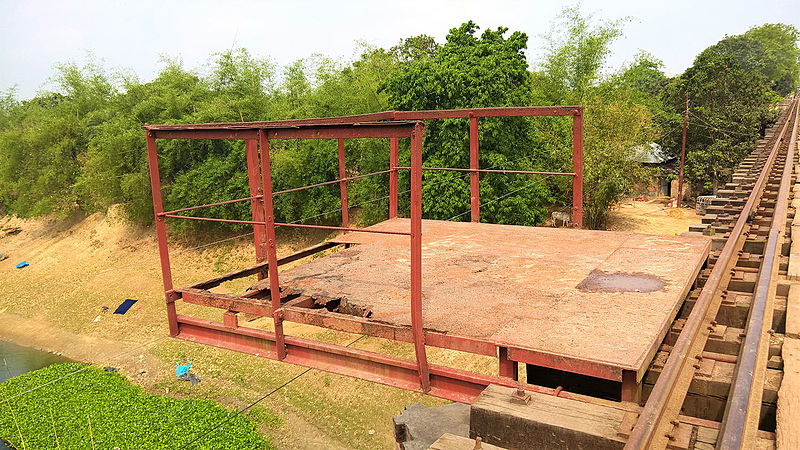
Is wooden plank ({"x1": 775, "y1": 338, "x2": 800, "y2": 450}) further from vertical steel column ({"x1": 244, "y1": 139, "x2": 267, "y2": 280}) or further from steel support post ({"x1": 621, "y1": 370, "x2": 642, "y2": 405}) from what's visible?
vertical steel column ({"x1": 244, "y1": 139, "x2": 267, "y2": 280})

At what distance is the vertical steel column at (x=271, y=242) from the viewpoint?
3916mm

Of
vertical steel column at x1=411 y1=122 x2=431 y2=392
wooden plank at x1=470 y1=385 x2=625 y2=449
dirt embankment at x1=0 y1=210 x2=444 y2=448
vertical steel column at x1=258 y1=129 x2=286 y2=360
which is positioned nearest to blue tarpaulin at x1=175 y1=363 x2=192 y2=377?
dirt embankment at x1=0 y1=210 x2=444 y2=448

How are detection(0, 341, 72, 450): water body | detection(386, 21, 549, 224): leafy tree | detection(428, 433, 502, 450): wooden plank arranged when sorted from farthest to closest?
detection(0, 341, 72, 450): water body, detection(386, 21, 549, 224): leafy tree, detection(428, 433, 502, 450): wooden plank

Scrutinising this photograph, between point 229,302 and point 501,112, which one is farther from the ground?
point 501,112

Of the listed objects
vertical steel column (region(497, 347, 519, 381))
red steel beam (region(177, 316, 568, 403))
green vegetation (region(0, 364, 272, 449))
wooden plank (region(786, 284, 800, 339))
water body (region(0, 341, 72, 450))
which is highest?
wooden plank (region(786, 284, 800, 339))

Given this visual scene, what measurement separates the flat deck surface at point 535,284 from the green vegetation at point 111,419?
8.16m

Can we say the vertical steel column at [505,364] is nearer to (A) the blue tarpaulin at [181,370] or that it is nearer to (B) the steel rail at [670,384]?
(B) the steel rail at [670,384]

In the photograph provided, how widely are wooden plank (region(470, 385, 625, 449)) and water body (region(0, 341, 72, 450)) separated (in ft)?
63.5

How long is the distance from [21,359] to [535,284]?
20.2 m

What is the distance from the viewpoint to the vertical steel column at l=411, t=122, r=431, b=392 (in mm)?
3131

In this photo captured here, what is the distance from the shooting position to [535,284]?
14.8 ft

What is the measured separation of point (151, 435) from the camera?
12.4m

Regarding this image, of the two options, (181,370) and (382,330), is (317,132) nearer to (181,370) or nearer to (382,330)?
(382,330)

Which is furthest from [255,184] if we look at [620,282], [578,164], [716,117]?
[716,117]
